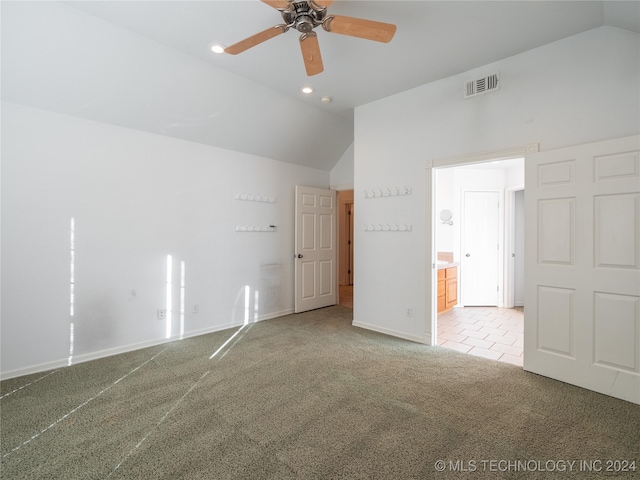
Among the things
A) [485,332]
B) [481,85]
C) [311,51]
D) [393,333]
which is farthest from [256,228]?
[485,332]

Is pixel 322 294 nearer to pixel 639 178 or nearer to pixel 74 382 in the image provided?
pixel 74 382

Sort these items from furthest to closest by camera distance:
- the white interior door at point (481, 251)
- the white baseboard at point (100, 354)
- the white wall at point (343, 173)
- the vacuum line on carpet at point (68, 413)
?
the white interior door at point (481, 251)
the white wall at point (343, 173)
the white baseboard at point (100, 354)
the vacuum line on carpet at point (68, 413)

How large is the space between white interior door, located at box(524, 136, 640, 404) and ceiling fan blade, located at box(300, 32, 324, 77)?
2186 mm

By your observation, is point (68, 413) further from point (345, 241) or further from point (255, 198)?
point (345, 241)

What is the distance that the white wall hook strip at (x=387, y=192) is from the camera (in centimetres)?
396

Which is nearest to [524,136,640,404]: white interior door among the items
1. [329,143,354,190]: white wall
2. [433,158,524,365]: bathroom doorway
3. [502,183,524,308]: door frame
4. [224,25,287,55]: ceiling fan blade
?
[224,25,287,55]: ceiling fan blade

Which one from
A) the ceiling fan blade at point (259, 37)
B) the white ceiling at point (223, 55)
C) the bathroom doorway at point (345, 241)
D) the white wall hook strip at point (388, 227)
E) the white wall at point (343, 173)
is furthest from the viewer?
the bathroom doorway at point (345, 241)

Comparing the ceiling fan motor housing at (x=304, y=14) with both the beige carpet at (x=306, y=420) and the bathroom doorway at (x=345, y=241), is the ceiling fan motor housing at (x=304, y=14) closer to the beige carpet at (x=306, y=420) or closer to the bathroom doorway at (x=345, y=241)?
the beige carpet at (x=306, y=420)

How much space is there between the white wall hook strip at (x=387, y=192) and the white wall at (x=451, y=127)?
67 mm

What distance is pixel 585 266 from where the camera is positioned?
2.68 metres

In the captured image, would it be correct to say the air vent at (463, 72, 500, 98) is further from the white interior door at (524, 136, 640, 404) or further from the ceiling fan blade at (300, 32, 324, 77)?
the ceiling fan blade at (300, 32, 324, 77)

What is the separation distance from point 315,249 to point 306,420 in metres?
3.44

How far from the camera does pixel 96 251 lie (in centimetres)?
334

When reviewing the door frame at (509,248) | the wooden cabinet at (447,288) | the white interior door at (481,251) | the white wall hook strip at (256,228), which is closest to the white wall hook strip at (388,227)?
the wooden cabinet at (447,288)
